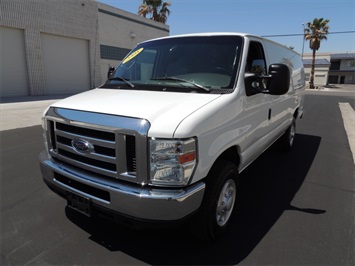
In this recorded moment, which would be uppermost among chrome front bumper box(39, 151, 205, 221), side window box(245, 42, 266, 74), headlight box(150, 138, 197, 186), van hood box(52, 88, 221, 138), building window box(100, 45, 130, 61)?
building window box(100, 45, 130, 61)

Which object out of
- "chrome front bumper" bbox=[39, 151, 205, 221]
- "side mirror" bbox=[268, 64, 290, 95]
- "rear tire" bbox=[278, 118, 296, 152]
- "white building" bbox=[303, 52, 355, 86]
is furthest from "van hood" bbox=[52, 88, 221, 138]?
"white building" bbox=[303, 52, 355, 86]

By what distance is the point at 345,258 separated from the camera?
8.71 ft

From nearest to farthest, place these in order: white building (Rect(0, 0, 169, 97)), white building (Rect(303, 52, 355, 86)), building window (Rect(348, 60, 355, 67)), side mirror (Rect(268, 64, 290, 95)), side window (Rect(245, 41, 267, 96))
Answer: side mirror (Rect(268, 64, 290, 95))
side window (Rect(245, 41, 267, 96))
white building (Rect(0, 0, 169, 97))
white building (Rect(303, 52, 355, 86))
building window (Rect(348, 60, 355, 67))

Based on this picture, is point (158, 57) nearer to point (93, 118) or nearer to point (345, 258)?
point (93, 118)

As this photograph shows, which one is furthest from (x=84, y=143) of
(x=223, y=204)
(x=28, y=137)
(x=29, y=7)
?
(x=29, y=7)

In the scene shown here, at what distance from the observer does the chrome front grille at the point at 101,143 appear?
2.25 m

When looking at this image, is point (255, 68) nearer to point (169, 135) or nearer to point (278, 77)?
point (278, 77)

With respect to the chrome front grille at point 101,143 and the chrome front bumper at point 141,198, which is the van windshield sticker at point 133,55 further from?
the chrome front bumper at point 141,198

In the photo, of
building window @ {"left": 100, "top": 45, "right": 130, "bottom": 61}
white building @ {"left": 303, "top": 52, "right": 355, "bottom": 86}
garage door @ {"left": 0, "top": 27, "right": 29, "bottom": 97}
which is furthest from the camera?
white building @ {"left": 303, "top": 52, "right": 355, "bottom": 86}

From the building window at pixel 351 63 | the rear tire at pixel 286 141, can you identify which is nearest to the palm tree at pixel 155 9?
the rear tire at pixel 286 141

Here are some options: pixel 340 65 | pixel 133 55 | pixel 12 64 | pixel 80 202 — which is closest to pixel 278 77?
pixel 133 55

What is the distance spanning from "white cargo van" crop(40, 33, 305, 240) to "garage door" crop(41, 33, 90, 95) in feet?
60.0

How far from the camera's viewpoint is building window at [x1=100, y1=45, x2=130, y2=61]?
24438mm

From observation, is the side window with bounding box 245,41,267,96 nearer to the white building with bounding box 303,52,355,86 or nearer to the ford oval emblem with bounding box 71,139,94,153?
the ford oval emblem with bounding box 71,139,94,153
